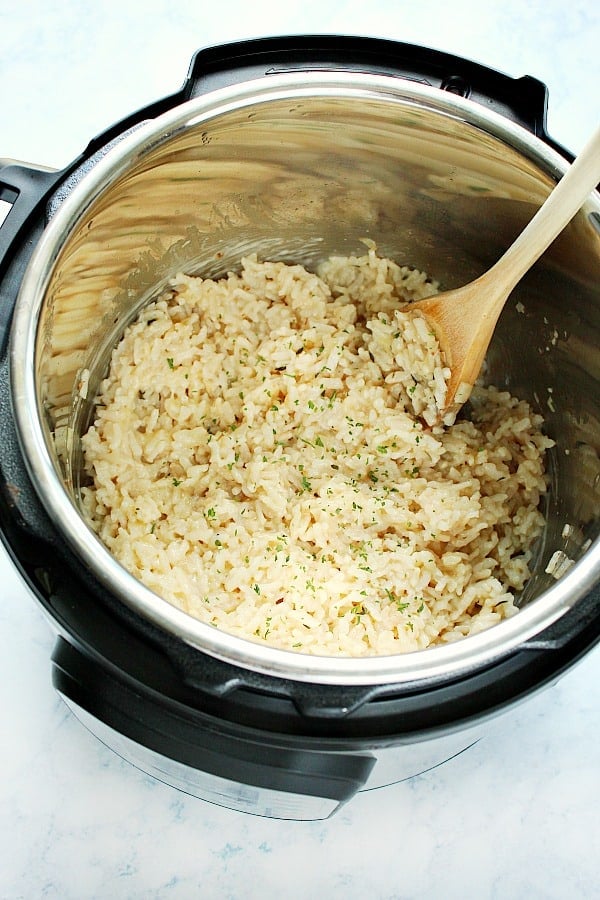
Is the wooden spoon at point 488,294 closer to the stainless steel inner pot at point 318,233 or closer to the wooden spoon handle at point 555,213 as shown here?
the wooden spoon handle at point 555,213

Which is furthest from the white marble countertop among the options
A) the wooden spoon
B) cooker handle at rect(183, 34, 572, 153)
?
cooker handle at rect(183, 34, 572, 153)

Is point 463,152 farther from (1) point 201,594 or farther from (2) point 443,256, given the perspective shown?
(1) point 201,594

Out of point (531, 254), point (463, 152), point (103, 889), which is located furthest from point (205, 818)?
point (463, 152)

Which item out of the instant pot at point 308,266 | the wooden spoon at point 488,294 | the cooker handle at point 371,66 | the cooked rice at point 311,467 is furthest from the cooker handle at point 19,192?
the wooden spoon at point 488,294

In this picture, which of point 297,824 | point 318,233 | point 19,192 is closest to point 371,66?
point 318,233

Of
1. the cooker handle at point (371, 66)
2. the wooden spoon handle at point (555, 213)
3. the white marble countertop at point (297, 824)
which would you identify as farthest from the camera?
the white marble countertop at point (297, 824)

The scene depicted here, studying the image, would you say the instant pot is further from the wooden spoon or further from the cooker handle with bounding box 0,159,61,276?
the wooden spoon
